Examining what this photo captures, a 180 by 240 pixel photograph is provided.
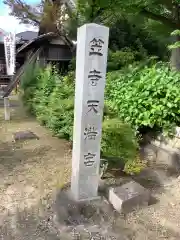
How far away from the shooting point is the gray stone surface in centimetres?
256

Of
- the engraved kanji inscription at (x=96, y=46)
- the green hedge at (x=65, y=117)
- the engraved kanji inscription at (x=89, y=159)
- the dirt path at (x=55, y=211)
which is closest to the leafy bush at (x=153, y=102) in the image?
the green hedge at (x=65, y=117)

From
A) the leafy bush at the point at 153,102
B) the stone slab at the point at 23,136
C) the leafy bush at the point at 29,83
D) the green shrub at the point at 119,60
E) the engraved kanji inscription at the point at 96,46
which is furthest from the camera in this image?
the green shrub at the point at 119,60

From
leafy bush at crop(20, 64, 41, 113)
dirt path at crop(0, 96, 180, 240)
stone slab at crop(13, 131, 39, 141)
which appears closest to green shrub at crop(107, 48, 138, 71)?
leafy bush at crop(20, 64, 41, 113)

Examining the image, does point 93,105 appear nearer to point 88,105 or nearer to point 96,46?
point 88,105

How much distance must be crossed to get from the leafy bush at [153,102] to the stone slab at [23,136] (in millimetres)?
2142

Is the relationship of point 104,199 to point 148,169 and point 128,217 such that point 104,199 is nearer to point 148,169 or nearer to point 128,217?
point 128,217

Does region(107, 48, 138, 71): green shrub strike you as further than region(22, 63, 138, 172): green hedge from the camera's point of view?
Yes

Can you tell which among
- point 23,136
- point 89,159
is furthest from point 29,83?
point 89,159

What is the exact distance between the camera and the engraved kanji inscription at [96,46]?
2547 mm

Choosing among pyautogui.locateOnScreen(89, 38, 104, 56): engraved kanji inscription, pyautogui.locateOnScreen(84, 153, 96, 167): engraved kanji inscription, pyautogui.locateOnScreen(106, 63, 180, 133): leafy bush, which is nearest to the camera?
pyautogui.locateOnScreen(89, 38, 104, 56): engraved kanji inscription

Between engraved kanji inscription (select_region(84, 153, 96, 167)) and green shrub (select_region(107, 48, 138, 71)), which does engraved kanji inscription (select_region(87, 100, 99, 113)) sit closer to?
engraved kanji inscription (select_region(84, 153, 96, 167))

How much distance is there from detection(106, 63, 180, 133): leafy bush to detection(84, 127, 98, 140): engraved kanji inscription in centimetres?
168

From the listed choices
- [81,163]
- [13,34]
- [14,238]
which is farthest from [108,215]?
[13,34]

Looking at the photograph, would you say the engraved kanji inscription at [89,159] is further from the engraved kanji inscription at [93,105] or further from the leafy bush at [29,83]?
the leafy bush at [29,83]
